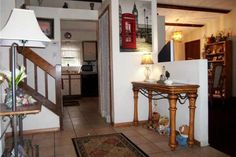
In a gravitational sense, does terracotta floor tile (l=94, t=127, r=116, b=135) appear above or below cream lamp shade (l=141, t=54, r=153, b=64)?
below

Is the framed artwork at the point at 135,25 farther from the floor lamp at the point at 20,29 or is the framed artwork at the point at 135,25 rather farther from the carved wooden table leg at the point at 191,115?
the floor lamp at the point at 20,29

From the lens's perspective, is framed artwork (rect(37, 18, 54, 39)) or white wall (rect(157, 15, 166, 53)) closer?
framed artwork (rect(37, 18, 54, 39))

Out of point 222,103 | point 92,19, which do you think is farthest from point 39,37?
point 222,103

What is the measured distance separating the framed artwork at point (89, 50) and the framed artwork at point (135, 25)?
4.91 meters

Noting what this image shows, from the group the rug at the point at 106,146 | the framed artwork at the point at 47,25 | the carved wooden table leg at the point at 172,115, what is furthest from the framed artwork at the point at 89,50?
the carved wooden table leg at the point at 172,115

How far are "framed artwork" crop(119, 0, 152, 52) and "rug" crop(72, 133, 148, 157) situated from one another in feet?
5.47

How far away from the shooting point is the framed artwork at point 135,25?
4.06 m

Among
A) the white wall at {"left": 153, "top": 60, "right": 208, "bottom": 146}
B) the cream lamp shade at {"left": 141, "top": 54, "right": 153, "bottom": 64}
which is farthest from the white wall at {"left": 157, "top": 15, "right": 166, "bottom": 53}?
the white wall at {"left": 153, "top": 60, "right": 208, "bottom": 146}

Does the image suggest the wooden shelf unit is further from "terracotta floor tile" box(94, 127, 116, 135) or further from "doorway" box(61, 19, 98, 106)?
"doorway" box(61, 19, 98, 106)

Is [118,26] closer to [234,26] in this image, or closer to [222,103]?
[222,103]

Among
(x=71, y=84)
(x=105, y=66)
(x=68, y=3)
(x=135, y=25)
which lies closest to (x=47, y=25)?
(x=68, y=3)

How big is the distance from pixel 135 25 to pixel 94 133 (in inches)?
85.6

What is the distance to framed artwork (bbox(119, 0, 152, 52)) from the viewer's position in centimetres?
406

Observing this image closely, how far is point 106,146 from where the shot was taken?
3004mm
